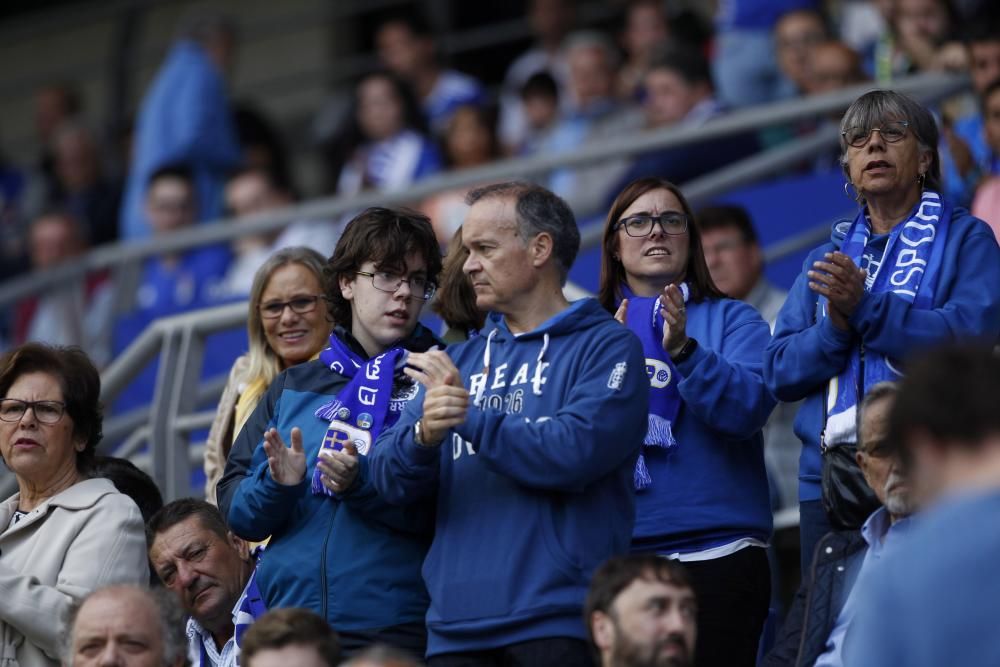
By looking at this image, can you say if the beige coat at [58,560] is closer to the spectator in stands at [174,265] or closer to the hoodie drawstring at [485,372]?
the hoodie drawstring at [485,372]

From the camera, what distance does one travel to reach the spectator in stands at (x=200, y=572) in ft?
18.2

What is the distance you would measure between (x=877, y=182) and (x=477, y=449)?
4.47ft

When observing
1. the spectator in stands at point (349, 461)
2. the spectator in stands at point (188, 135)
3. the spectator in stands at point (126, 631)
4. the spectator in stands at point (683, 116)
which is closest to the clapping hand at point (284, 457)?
the spectator in stands at point (349, 461)

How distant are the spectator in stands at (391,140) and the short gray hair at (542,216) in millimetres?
5490

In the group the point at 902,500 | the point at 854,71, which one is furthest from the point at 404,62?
the point at 902,500

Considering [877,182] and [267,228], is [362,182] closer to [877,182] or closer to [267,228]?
[267,228]

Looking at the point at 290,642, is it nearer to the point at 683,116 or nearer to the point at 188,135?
the point at 683,116

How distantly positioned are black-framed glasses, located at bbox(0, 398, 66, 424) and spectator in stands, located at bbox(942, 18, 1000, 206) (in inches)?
140

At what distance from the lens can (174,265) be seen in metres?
10.5

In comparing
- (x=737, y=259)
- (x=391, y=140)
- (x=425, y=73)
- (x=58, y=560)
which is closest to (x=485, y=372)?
(x=58, y=560)

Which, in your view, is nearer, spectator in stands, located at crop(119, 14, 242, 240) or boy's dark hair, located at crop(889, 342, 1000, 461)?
boy's dark hair, located at crop(889, 342, 1000, 461)

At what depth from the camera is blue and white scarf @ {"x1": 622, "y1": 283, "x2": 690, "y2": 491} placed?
5074 millimetres

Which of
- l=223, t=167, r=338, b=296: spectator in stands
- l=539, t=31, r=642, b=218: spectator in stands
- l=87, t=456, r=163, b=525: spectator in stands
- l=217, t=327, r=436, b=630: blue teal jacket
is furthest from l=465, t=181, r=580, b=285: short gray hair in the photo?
l=539, t=31, r=642, b=218: spectator in stands

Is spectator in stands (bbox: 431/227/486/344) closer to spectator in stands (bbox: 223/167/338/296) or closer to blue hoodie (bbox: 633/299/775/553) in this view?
blue hoodie (bbox: 633/299/775/553)
